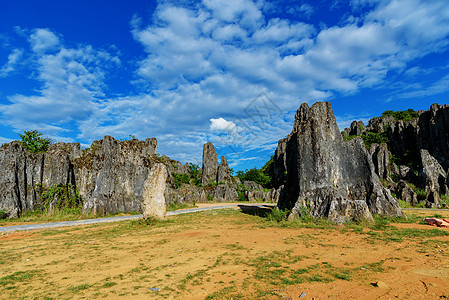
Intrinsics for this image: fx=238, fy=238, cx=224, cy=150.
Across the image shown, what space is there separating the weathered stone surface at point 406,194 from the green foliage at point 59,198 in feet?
109

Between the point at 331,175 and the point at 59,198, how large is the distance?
80.5 feet

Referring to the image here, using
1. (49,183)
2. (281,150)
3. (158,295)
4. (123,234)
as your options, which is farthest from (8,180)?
(281,150)

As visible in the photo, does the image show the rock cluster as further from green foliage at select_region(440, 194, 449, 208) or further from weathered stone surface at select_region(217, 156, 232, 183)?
weathered stone surface at select_region(217, 156, 232, 183)

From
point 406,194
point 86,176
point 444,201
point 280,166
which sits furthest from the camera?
point 280,166

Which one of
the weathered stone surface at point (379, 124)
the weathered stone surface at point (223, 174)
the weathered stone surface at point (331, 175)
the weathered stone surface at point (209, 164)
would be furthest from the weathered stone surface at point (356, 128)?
the weathered stone surface at point (331, 175)

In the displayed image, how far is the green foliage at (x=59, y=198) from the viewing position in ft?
72.0

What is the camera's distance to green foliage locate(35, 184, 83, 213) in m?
22.0

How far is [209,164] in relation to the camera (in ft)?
195

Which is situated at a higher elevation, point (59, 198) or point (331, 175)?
point (59, 198)

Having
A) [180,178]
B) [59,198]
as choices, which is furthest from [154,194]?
[180,178]

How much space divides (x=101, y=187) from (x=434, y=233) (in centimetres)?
2288

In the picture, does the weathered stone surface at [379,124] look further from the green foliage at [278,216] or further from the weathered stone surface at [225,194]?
the green foliage at [278,216]

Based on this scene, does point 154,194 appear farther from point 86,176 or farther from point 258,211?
point 86,176

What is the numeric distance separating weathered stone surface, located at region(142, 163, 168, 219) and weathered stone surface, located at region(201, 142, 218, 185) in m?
39.5
